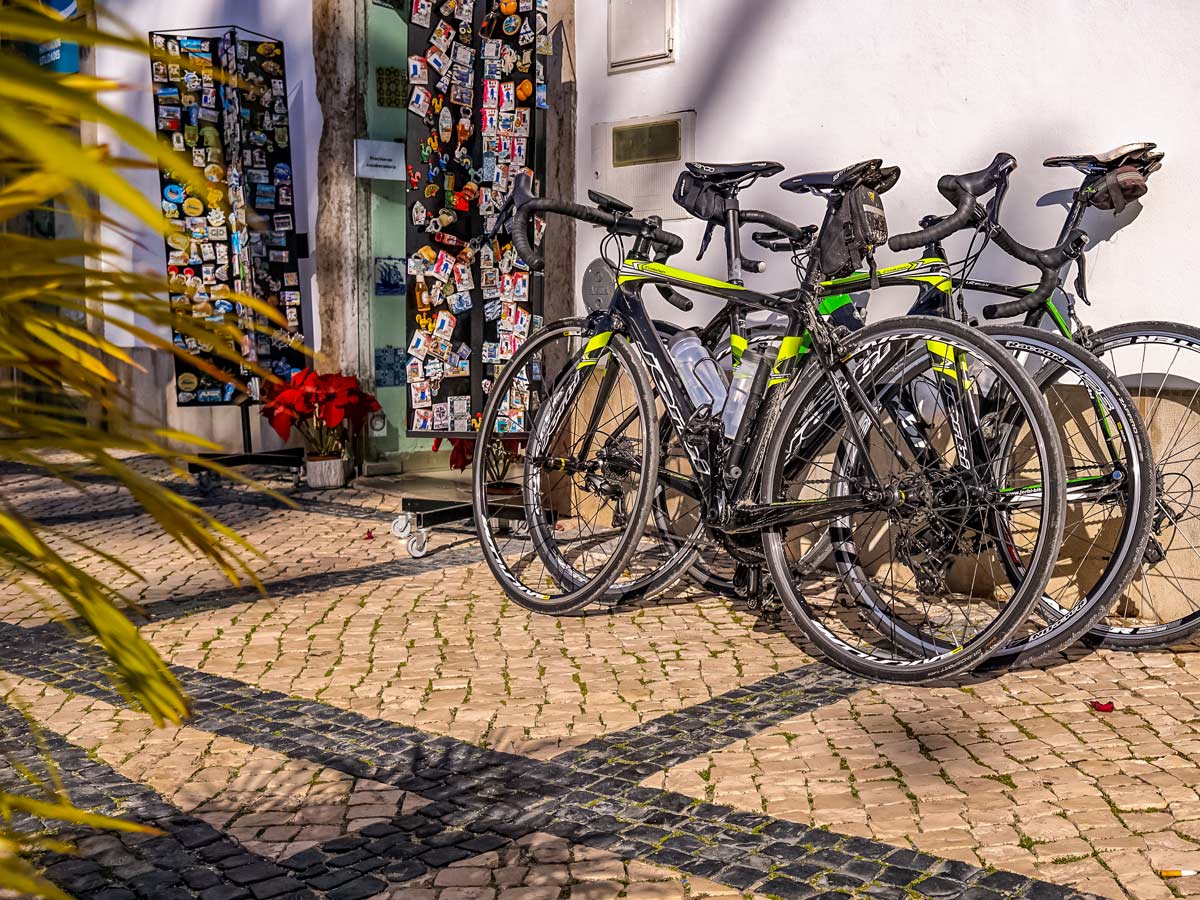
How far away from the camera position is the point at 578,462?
4.55m

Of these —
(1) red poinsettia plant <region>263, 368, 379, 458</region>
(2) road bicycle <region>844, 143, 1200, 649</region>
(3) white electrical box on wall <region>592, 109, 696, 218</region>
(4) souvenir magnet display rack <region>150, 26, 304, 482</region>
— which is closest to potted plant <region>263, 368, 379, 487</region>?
(1) red poinsettia plant <region>263, 368, 379, 458</region>

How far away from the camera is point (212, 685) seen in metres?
3.74

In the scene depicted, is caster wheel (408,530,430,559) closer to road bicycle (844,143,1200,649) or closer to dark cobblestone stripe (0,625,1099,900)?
dark cobblestone stripe (0,625,1099,900)

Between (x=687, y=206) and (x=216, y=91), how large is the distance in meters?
4.80

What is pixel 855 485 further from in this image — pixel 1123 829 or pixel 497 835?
pixel 497 835

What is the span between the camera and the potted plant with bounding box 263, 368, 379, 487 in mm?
7414

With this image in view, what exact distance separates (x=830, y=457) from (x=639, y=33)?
2326 millimetres

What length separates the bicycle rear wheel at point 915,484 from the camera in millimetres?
3352

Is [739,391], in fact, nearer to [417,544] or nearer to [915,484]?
[915,484]

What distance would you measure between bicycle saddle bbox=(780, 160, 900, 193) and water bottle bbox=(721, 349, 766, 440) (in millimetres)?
559

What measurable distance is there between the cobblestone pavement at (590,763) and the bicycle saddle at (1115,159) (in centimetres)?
155

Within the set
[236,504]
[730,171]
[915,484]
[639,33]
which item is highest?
[639,33]

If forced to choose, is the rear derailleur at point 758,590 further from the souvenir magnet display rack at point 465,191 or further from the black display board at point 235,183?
the black display board at point 235,183

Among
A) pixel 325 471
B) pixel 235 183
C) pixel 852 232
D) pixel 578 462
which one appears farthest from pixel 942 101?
pixel 235 183
